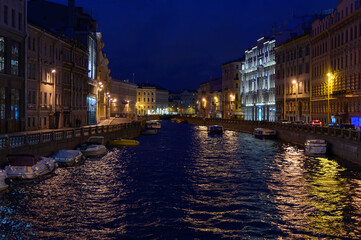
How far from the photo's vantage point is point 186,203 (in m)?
26.8

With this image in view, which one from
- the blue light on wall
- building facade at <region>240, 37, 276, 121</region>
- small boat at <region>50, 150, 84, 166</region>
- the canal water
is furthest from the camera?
building facade at <region>240, 37, 276, 121</region>

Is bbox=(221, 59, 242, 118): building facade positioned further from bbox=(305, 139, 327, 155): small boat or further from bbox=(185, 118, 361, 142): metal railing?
bbox=(305, 139, 327, 155): small boat

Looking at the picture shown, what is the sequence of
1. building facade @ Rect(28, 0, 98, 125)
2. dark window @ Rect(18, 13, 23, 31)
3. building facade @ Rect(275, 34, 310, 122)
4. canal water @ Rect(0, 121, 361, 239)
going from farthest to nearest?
1. building facade @ Rect(275, 34, 310, 122)
2. building facade @ Rect(28, 0, 98, 125)
3. dark window @ Rect(18, 13, 23, 31)
4. canal water @ Rect(0, 121, 361, 239)

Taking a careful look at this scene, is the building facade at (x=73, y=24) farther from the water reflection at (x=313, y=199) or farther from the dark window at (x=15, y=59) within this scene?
the water reflection at (x=313, y=199)

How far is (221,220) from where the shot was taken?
23203 millimetres

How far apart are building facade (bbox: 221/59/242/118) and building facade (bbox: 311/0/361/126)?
67.1 metres

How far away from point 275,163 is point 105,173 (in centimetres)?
1808

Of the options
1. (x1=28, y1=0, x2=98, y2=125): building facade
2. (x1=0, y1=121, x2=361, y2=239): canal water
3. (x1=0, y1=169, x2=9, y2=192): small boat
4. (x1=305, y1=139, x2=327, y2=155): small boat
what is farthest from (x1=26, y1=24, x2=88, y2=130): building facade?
(x1=305, y1=139, x2=327, y2=155): small boat

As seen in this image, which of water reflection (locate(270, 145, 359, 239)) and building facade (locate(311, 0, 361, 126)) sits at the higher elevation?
building facade (locate(311, 0, 361, 126))

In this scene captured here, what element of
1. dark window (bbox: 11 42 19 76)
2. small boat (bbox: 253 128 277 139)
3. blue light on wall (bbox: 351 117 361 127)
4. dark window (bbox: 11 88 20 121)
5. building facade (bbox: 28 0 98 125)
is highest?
building facade (bbox: 28 0 98 125)

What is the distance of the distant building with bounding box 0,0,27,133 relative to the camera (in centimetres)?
4969

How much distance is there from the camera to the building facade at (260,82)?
122438 mm

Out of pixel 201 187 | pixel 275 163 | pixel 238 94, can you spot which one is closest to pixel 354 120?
pixel 275 163

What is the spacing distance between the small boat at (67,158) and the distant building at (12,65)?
12.7 meters
